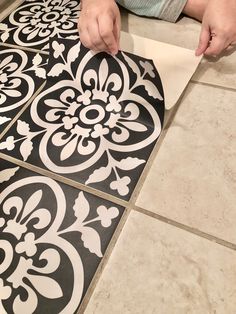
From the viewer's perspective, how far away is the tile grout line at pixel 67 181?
0.38m

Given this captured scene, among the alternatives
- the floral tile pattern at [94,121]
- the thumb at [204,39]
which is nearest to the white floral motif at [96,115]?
the floral tile pattern at [94,121]

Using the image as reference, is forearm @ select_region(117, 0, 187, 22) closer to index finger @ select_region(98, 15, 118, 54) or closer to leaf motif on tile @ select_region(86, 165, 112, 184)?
index finger @ select_region(98, 15, 118, 54)

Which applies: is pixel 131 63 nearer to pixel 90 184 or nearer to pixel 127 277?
pixel 90 184

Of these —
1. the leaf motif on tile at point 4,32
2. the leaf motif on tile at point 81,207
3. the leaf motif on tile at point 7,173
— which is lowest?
the leaf motif on tile at point 81,207

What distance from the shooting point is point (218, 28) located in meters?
0.50

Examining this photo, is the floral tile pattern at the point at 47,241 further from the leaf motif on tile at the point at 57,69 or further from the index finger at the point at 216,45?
the index finger at the point at 216,45

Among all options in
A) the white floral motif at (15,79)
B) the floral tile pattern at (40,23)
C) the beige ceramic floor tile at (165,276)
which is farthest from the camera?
the floral tile pattern at (40,23)

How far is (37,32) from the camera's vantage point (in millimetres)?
637

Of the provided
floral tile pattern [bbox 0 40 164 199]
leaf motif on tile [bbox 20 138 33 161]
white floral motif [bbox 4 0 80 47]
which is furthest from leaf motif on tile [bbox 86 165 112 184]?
white floral motif [bbox 4 0 80 47]

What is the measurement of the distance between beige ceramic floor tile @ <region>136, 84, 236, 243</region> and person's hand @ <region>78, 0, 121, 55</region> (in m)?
0.14

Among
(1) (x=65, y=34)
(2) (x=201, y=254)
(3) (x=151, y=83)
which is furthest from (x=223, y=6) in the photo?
(2) (x=201, y=254)

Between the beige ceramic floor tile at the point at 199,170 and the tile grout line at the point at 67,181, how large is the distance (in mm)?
30

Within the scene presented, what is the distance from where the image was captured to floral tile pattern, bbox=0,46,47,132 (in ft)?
1.66

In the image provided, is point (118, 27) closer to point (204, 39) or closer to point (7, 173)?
point (204, 39)
